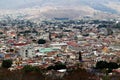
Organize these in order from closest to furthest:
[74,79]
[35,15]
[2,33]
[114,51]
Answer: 1. [74,79]
2. [114,51]
3. [2,33]
4. [35,15]

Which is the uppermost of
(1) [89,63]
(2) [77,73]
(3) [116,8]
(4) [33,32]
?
(2) [77,73]

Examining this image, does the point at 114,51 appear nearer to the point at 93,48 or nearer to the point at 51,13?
the point at 93,48

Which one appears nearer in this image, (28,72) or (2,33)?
(28,72)

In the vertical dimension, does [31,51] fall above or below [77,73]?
below

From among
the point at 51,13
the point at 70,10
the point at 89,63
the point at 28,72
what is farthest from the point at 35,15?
the point at 28,72

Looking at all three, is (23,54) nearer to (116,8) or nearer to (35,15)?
(35,15)

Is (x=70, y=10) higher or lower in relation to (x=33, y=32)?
lower

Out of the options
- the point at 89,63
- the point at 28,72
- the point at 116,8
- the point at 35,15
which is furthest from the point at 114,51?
the point at 116,8

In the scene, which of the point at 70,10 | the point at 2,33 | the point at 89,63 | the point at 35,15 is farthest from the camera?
the point at 70,10

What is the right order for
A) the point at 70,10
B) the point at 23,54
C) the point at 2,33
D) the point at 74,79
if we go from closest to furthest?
the point at 74,79 → the point at 23,54 → the point at 2,33 → the point at 70,10
